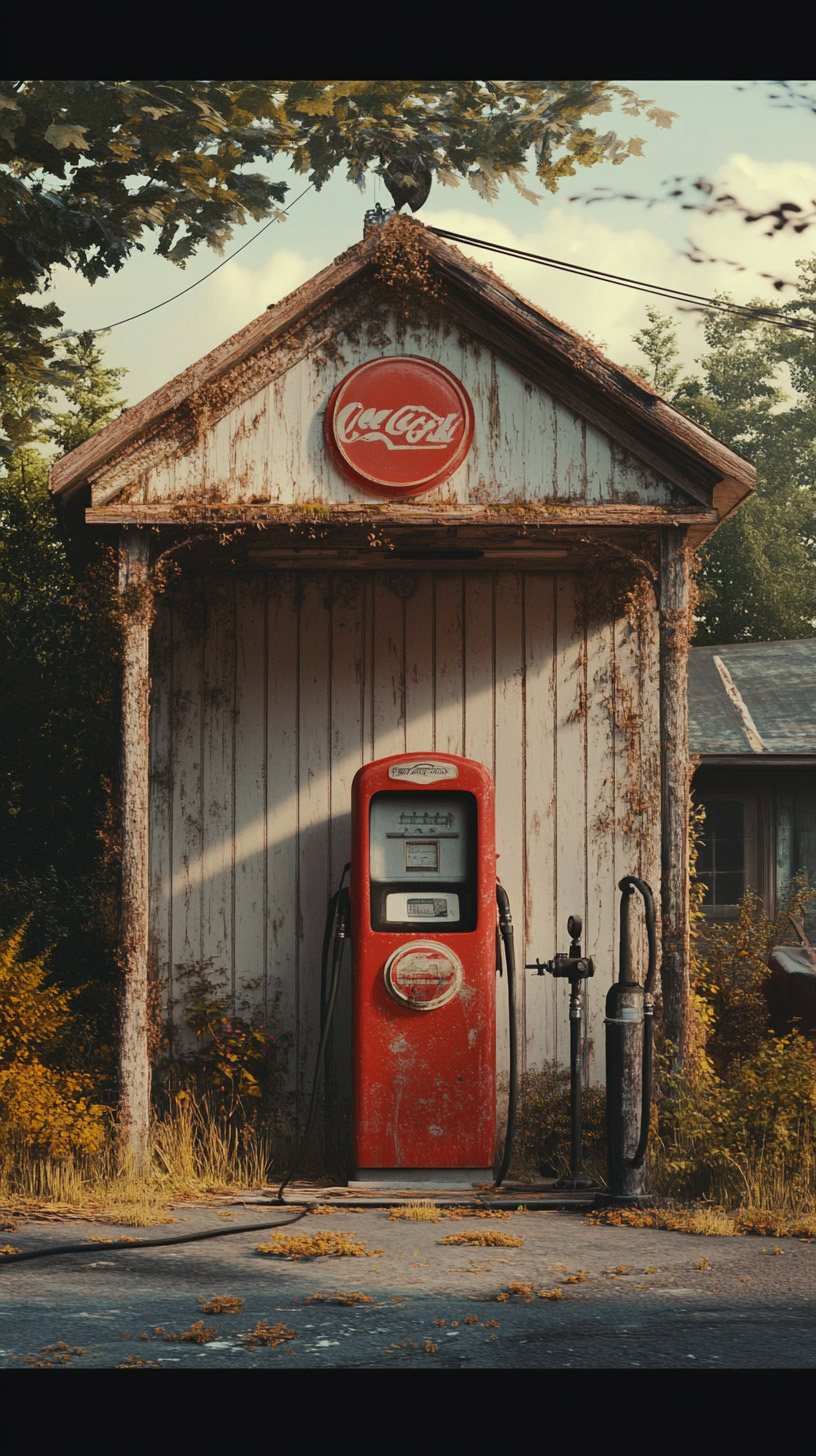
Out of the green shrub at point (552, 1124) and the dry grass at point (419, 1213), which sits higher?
the green shrub at point (552, 1124)

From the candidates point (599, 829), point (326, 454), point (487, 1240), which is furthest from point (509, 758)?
point (487, 1240)

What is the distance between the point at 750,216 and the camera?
709cm

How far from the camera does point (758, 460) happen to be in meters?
33.7

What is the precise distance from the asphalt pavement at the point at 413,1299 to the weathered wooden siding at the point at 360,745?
2207 millimetres

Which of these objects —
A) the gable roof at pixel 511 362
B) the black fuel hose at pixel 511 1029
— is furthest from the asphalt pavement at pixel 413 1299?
the gable roof at pixel 511 362

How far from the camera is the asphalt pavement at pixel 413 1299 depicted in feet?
16.1

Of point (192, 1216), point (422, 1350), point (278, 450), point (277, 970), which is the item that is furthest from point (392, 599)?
point (422, 1350)

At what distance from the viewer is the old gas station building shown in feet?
26.4

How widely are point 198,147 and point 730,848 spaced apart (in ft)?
29.1

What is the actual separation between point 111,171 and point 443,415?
5.69m

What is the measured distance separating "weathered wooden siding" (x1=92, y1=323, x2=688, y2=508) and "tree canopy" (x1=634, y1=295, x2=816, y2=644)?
18294mm

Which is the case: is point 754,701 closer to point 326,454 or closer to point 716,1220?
point 326,454

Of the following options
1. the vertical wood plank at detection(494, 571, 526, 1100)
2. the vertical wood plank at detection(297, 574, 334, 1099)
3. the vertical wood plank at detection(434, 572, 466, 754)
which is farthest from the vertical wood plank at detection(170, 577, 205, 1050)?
the vertical wood plank at detection(494, 571, 526, 1100)

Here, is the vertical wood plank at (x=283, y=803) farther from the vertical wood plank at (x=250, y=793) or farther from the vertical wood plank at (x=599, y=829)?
the vertical wood plank at (x=599, y=829)
